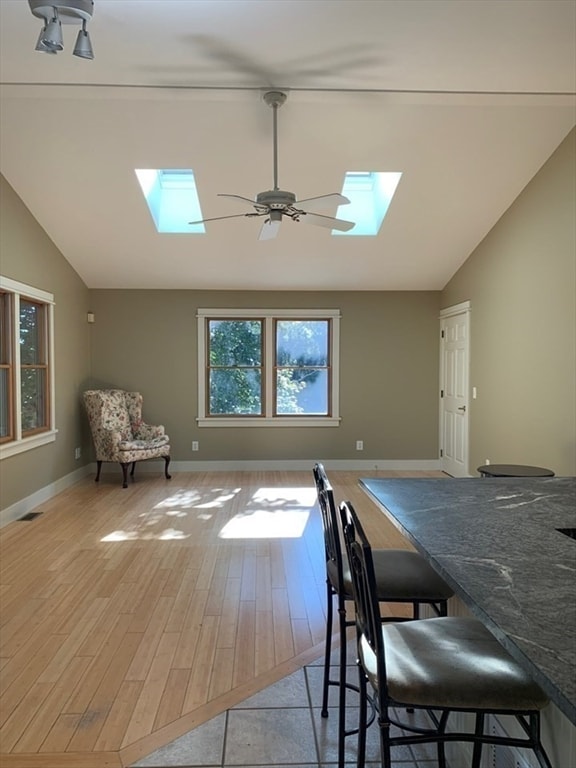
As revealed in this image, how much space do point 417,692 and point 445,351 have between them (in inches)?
242

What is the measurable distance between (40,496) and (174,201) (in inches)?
139

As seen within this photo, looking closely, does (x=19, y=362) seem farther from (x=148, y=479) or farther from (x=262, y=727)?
(x=262, y=727)

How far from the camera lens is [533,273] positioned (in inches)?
181

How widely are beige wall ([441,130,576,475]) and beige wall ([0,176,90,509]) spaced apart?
4795 millimetres

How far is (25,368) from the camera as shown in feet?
17.0

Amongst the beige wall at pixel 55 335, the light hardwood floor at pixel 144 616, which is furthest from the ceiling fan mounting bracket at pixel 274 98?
the light hardwood floor at pixel 144 616

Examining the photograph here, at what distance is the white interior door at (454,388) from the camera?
20.3 ft

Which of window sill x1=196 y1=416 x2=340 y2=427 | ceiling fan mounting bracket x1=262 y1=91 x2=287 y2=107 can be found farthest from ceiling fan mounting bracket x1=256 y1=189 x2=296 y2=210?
window sill x1=196 y1=416 x2=340 y2=427

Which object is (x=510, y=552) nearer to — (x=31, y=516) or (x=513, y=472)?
(x=513, y=472)

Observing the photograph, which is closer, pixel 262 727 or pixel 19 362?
pixel 262 727

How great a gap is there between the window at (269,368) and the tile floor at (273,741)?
4.99 m

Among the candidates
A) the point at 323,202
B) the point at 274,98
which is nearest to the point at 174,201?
the point at 274,98

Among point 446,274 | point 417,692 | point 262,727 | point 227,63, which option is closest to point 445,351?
point 446,274

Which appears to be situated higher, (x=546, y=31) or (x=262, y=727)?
(x=546, y=31)
